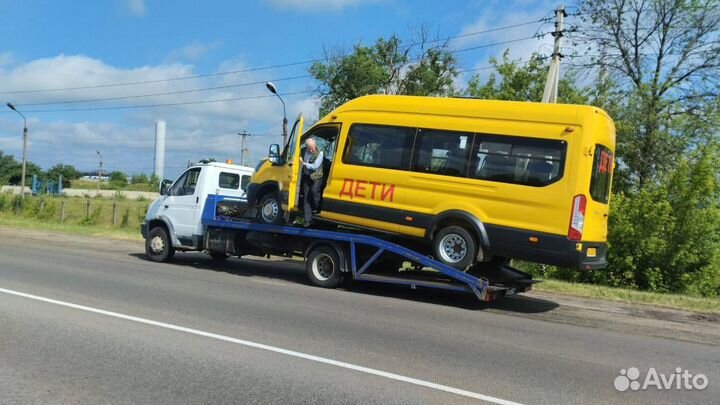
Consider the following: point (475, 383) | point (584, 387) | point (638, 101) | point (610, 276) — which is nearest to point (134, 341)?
point (475, 383)

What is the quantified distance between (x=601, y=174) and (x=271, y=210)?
235 inches

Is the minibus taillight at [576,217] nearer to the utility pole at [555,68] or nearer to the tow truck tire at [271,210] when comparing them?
the tow truck tire at [271,210]

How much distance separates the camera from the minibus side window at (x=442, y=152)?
374 inches

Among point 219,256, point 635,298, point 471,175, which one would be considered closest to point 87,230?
point 219,256

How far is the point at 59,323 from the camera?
693 cm

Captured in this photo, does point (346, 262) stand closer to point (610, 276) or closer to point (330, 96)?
point (610, 276)

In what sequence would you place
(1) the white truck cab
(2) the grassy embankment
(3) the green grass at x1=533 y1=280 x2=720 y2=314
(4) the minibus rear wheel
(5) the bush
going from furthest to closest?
(5) the bush, (1) the white truck cab, (2) the grassy embankment, (3) the green grass at x1=533 y1=280 x2=720 y2=314, (4) the minibus rear wheel

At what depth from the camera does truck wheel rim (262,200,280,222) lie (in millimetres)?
11547

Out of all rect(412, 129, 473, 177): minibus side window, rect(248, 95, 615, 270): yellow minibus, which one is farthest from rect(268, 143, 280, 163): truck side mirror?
A: rect(412, 129, 473, 177): minibus side window

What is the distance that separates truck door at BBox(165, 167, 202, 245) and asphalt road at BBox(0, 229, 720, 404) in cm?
233

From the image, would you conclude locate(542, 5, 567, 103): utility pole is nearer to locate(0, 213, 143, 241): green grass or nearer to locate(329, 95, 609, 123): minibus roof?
locate(329, 95, 609, 123): minibus roof

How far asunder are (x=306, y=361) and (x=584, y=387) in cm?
253

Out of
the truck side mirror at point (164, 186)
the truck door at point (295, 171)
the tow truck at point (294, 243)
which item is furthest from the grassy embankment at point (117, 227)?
the truck side mirror at point (164, 186)

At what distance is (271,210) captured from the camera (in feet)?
38.1
